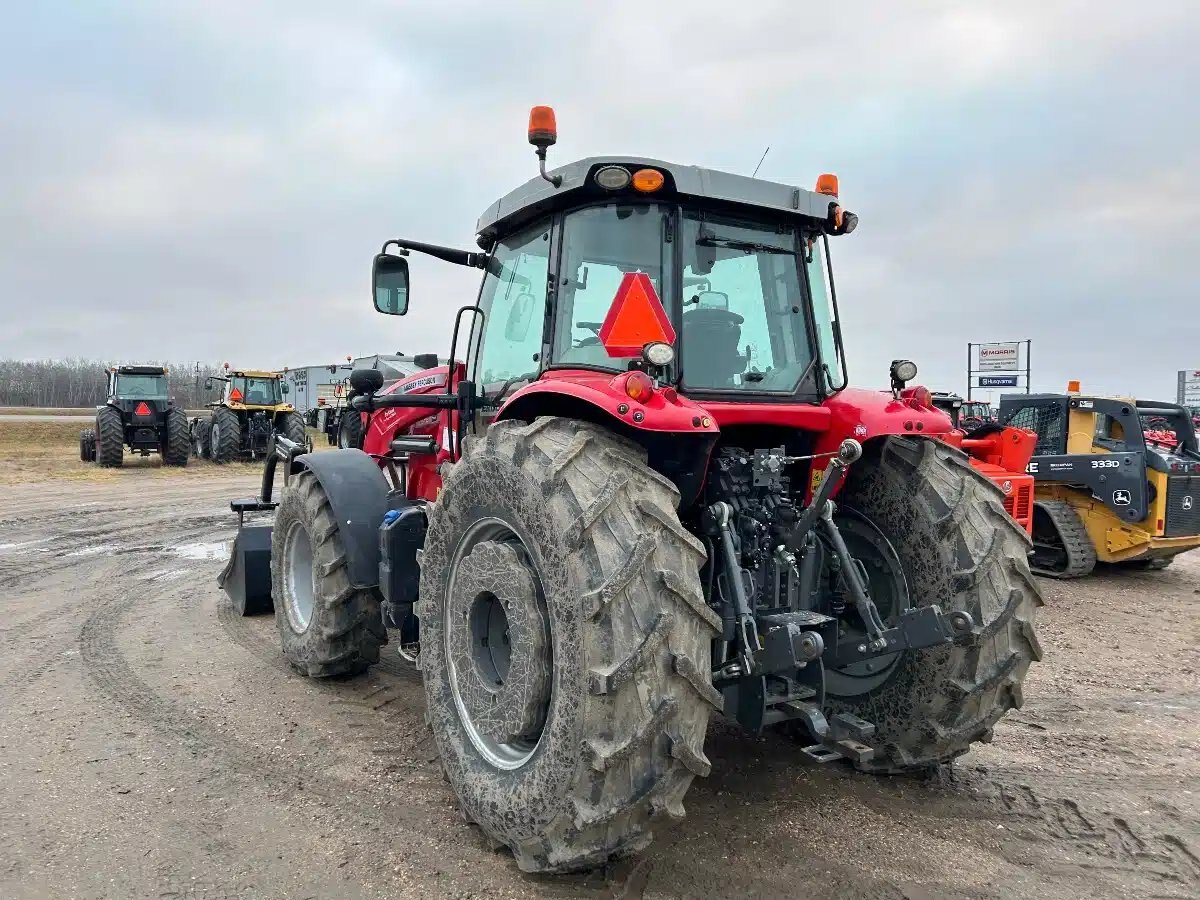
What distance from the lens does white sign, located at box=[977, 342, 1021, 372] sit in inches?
1304

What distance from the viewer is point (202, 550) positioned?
974cm

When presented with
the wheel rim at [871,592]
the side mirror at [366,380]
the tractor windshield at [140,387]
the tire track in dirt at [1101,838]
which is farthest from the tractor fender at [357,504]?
the tractor windshield at [140,387]

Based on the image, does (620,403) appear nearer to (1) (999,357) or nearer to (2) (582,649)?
(2) (582,649)

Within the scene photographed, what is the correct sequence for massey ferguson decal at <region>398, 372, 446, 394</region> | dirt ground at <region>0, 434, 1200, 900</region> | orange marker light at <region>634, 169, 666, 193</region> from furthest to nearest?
massey ferguson decal at <region>398, 372, 446, 394</region>
orange marker light at <region>634, 169, 666, 193</region>
dirt ground at <region>0, 434, 1200, 900</region>

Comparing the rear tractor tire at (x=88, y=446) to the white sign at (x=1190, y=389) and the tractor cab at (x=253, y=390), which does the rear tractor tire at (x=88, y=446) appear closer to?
the tractor cab at (x=253, y=390)

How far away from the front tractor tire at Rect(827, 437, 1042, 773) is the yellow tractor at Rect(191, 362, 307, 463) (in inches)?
792

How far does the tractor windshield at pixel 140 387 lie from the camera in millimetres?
21016

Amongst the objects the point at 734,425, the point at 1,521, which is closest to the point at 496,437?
the point at 734,425

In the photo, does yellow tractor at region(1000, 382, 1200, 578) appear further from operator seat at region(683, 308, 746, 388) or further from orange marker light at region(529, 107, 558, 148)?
orange marker light at region(529, 107, 558, 148)

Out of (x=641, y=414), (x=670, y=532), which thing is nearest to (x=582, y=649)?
(x=670, y=532)

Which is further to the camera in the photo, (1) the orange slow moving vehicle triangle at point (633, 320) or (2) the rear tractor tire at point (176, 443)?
(2) the rear tractor tire at point (176, 443)

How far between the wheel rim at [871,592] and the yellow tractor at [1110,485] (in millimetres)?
6642

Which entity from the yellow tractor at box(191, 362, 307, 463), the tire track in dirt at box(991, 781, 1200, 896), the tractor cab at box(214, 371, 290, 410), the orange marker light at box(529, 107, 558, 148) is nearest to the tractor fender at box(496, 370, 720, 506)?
the orange marker light at box(529, 107, 558, 148)

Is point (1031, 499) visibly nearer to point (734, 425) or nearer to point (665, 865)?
point (734, 425)
